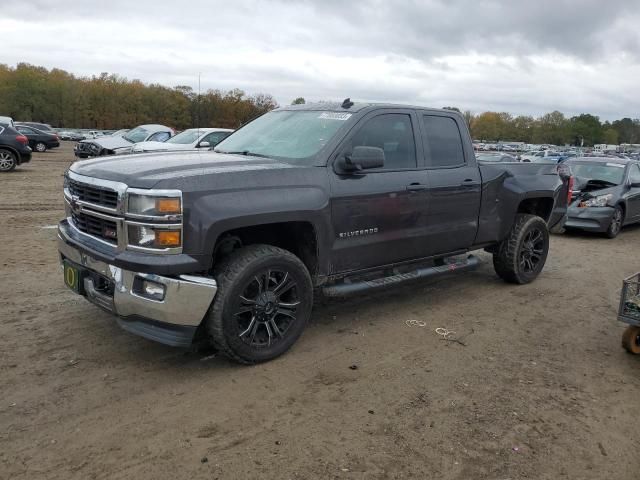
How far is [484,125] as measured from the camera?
137 m

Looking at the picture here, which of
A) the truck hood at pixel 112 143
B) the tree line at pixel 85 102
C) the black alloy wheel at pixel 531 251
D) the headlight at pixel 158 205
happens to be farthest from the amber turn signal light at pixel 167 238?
the tree line at pixel 85 102

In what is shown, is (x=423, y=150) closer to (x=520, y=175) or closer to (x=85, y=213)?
(x=520, y=175)

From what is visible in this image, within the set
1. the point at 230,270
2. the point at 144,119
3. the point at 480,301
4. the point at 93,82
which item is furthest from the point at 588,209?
the point at 93,82

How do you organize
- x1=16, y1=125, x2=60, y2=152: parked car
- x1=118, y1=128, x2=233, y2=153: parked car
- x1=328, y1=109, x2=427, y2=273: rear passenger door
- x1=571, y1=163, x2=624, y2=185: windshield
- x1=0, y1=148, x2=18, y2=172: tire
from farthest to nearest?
x1=16, y1=125, x2=60, y2=152: parked car
x1=0, y1=148, x2=18, y2=172: tire
x1=118, y1=128, x2=233, y2=153: parked car
x1=571, y1=163, x2=624, y2=185: windshield
x1=328, y1=109, x2=427, y2=273: rear passenger door

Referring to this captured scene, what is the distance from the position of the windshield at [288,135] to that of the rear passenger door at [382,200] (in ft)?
0.74

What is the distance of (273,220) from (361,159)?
905 millimetres

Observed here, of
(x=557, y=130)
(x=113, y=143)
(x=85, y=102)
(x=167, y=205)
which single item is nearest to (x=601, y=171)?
(x=167, y=205)

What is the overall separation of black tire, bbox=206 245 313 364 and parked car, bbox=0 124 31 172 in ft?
52.1

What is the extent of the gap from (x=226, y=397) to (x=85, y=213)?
173cm

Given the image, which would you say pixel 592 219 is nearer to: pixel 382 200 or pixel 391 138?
pixel 391 138

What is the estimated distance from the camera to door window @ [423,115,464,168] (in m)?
5.41

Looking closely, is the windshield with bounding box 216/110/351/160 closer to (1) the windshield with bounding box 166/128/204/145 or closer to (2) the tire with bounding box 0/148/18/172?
(1) the windshield with bounding box 166/128/204/145

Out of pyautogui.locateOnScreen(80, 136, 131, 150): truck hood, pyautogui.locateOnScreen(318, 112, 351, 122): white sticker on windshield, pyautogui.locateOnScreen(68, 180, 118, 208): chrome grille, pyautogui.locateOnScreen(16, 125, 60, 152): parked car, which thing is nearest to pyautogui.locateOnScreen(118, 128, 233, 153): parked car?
pyautogui.locateOnScreen(80, 136, 131, 150): truck hood

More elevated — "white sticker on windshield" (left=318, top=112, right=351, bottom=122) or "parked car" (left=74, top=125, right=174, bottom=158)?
"white sticker on windshield" (left=318, top=112, right=351, bottom=122)
